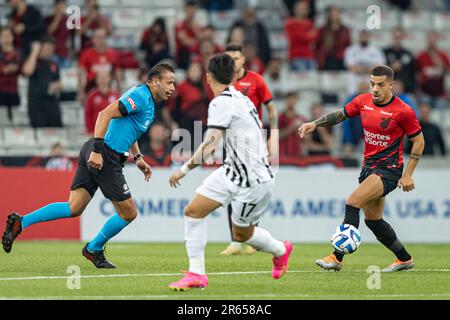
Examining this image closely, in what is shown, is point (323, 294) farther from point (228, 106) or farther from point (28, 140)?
point (28, 140)

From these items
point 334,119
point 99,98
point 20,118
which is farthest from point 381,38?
A: point 334,119

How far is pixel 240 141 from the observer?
9.92 meters

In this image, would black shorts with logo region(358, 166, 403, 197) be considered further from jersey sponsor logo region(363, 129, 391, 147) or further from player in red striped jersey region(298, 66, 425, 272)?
jersey sponsor logo region(363, 129, 391, 147)

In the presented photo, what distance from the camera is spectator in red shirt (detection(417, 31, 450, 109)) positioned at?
891 inches

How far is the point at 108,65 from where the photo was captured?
19.6 m

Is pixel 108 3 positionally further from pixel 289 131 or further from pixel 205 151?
pixel 205 151

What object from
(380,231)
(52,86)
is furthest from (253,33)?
(380,231)

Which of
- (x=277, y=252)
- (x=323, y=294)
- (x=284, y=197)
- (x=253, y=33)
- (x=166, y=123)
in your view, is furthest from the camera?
(x=253, y=33)

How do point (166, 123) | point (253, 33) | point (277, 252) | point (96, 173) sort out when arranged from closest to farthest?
point (277, 252) → point (96, 173) → point (166, 123) → point (253, 33)

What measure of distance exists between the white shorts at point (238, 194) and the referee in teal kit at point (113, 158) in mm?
1819

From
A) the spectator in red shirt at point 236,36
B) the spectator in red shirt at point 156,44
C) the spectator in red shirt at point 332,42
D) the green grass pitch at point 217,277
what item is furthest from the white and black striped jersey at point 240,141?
the spectator in red shirt at point 332,42

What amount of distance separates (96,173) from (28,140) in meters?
8.40

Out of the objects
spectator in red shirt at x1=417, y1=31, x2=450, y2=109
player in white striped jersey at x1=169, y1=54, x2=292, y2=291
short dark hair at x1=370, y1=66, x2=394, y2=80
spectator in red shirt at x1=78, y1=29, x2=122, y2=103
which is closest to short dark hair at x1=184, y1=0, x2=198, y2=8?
spectator in red shirt at x1=78, y1=29, x2=122, y2=103

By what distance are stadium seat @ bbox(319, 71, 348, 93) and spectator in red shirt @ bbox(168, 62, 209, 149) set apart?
11.8ft
